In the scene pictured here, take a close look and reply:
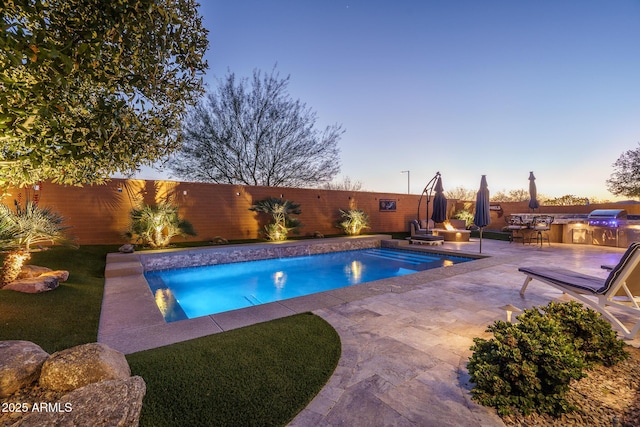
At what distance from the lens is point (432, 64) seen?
10609 mm

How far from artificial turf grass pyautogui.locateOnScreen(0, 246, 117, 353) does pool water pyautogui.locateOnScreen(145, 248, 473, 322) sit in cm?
104

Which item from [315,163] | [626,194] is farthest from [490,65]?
[626,194]

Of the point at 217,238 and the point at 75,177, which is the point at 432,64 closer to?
the point at 217,238

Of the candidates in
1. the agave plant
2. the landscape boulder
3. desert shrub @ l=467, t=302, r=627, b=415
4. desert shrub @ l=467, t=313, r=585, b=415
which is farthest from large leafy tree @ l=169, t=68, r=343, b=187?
desert shrub @ l=467, t=313, r=585, b=415

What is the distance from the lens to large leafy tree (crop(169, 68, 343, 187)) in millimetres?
14750

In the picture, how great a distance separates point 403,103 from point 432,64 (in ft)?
9.36

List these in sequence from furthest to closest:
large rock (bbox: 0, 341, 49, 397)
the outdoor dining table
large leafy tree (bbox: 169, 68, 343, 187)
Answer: large leafy tree (bbox: 169, 68, 343, 187), the outdoor dining table, large rock (bbox: 0, 341, 49, 397)

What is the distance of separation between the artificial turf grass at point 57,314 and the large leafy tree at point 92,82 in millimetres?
1590

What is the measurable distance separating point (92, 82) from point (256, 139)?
14.3 meters

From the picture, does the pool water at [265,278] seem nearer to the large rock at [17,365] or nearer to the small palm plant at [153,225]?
the small palm plant at [153,225]

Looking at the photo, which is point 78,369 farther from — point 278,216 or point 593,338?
point 278,216

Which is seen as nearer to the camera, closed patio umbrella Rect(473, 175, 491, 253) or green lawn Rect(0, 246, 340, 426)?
green lawn Rect(0, 246, 340, 426)

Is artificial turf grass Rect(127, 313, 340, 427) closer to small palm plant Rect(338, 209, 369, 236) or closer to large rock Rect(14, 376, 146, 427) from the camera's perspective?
large rock Rect(14, 376, 146, 427)

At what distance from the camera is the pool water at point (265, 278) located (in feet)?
17.1
